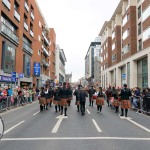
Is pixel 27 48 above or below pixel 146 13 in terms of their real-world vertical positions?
below

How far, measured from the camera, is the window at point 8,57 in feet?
94.6

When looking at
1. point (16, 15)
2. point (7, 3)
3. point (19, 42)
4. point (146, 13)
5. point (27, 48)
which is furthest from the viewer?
point (27, 48)

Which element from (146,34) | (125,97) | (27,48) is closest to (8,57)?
(27,48)

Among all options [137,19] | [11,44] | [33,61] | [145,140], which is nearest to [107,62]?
[33,61]

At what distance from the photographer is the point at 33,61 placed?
49.1 metres

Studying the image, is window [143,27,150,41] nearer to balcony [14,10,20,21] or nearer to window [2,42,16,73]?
balcony [14,10,20,21]

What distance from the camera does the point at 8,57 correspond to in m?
30.7

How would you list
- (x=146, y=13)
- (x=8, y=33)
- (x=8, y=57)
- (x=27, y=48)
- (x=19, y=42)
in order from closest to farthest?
(x=8, y=33), (x=8, y=57), (x=146, y=13), (x=19, y=42), (x=27, y=48)

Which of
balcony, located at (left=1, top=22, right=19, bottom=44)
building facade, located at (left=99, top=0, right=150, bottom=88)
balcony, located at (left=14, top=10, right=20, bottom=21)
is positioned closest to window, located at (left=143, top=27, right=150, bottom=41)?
building facade, located at (left=99, top=0, right=150, bottom=88)

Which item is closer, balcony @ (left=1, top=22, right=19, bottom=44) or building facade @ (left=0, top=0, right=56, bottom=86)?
balcony @ (left=1, top=22, right=19, bottom=44)

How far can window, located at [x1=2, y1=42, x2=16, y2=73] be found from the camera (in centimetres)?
2883

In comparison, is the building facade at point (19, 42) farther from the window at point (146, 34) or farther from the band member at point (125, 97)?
the window at point (146, 34)

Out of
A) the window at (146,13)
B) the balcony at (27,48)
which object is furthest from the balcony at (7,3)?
the window at (146,13)

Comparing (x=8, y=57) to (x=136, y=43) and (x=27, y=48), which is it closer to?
(x=27, y=48)
